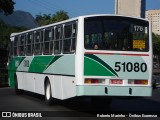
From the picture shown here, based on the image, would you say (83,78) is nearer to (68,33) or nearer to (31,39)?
(68,33)

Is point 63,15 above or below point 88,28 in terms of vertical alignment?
above

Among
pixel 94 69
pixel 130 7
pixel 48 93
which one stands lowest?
pixel 48 93

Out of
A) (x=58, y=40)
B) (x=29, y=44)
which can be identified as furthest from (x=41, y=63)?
(x=29, y=44)

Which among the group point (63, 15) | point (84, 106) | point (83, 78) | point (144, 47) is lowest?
point (84, 106)

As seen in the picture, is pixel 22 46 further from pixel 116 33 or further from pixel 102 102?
pixel 116 33

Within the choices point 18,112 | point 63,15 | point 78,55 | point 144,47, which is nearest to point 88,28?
point 78,55

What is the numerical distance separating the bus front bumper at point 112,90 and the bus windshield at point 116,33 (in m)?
1.23

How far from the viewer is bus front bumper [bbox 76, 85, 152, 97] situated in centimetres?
1384

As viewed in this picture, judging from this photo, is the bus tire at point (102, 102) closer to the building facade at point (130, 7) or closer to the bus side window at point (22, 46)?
the bus side window at point (22, 46)

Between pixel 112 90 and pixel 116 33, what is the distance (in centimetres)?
185

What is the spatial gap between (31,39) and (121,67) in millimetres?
6854

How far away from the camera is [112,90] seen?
14148 millimetres

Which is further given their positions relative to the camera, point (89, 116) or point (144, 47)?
point (144, 47)

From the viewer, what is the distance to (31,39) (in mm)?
20328
